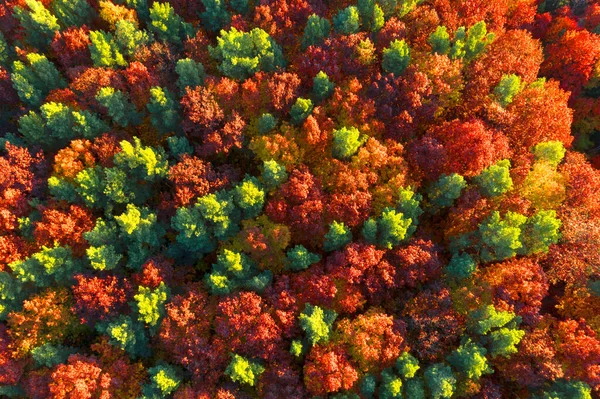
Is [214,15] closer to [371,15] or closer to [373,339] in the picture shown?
[371,15]

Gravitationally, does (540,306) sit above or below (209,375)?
above

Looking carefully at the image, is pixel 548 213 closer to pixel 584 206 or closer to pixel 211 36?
pixel 584 206

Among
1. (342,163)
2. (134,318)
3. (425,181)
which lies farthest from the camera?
(425,181)

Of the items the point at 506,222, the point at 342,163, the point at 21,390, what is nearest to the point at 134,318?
the point at 21,390

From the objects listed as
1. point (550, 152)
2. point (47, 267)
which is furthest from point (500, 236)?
point (47, 267)

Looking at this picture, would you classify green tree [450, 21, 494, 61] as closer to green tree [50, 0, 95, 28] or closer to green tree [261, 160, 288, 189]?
green tree [261, 160, 288, 189]

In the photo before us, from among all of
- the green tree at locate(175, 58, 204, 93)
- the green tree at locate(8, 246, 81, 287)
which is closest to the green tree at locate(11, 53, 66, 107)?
the green tree at locate(175, 58, 204, 93)

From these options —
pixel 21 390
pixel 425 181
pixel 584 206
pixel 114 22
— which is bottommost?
pixel 21 390

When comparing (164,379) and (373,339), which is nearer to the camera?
(164,379)
